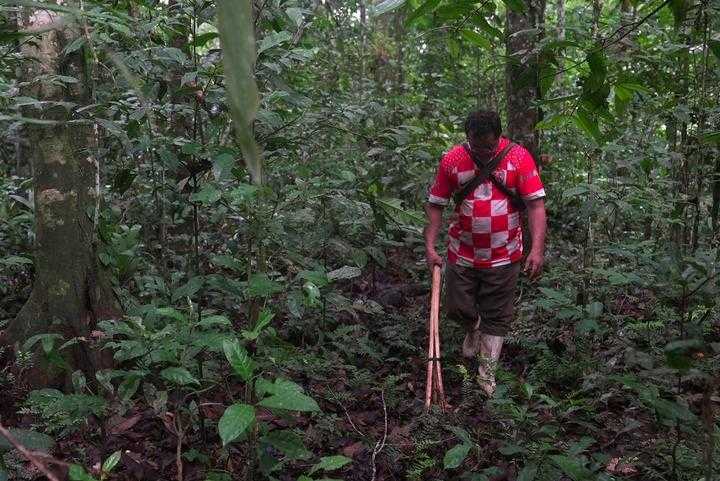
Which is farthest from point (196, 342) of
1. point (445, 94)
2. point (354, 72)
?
point (354, 72)

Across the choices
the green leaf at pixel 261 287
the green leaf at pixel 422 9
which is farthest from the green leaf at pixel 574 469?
the green leaf at pixel 422 9

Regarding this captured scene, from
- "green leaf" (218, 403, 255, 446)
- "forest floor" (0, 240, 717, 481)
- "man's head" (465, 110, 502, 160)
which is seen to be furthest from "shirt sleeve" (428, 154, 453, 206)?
"green leaf" (218, 403, 255, 446)

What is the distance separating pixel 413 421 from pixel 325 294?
40.3 inches

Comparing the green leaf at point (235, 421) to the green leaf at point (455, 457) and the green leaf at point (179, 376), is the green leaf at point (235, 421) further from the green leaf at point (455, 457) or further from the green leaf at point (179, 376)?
the green leaf at point (455, 457)

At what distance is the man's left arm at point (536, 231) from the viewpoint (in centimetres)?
399

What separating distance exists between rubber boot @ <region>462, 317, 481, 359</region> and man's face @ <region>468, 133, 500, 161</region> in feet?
3.94

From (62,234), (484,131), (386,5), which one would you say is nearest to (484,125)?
(484,131)

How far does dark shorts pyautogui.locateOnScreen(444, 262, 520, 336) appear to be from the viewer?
424 cm

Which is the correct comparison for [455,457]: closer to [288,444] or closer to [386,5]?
[288,444]

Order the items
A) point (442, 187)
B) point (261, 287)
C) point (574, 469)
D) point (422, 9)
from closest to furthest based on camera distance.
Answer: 1. point (422, 9)
2. point (574, 469)
3. point (261, 287)
4. point (442, 187)

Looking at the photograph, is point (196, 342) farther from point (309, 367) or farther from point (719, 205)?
point (719, 205)

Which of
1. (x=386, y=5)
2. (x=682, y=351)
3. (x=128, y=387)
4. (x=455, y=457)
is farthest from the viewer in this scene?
(x=455, y=457)

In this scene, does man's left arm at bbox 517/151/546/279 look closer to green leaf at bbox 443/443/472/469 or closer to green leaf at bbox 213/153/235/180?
green leaf at bbox 443/443/472/469

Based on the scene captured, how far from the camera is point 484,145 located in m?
3.96
